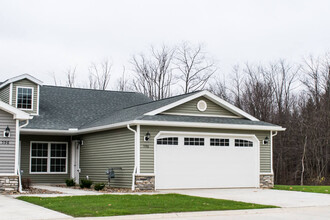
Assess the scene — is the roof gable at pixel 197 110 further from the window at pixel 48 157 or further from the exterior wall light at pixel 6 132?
the window at pixel 48 157

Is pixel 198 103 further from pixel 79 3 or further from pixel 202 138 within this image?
pixel 79 3

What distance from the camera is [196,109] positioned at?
2009cm

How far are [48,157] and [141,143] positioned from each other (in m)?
6.74

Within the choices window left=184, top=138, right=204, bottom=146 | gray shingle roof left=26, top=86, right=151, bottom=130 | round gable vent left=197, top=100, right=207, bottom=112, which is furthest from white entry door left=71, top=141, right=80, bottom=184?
round gable vent left=197, top=100, right=207, bottom=112

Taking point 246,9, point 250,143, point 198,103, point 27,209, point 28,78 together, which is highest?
point 246,9

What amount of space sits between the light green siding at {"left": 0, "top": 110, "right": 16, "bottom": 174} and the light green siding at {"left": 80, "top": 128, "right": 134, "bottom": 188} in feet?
13.6

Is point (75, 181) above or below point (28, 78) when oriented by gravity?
below

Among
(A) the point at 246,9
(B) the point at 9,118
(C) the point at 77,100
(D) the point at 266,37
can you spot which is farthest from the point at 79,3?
(D) the point at 266,37

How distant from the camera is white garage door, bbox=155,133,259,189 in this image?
741 inches

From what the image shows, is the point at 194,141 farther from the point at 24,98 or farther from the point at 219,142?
the point at 24,98

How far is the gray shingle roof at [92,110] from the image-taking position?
19844 millimetres

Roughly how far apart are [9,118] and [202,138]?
24.8 ft

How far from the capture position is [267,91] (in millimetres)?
38594

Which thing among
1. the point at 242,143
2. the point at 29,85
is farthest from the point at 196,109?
the point at 29,85
